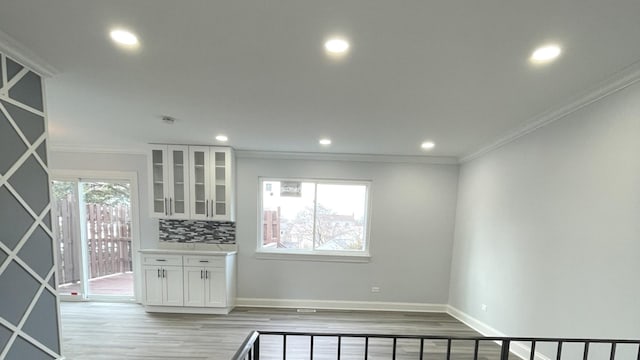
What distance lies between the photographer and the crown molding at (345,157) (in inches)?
176

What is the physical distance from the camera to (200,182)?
13.9ft

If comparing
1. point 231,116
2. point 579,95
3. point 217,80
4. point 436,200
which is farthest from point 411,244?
point 217,80

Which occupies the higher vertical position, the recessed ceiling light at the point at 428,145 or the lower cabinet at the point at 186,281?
the recessed ceiling light at the point at 428,145

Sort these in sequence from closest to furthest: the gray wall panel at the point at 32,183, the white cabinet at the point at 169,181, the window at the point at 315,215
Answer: the gray wall panel at the point at 32,183 → the white cabinet at the point at 169,181 → the window at the point at 315,215

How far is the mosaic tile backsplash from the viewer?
4.42m

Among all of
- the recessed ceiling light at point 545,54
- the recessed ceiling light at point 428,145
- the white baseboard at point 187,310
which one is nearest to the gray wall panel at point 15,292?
the white baseboard at point 187,310

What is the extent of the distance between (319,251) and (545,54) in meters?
3.82

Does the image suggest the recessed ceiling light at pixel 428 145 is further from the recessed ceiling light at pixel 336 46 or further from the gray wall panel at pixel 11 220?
the gray wall panel at pixel 11 220

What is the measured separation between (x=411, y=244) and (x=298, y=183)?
2.18 meters

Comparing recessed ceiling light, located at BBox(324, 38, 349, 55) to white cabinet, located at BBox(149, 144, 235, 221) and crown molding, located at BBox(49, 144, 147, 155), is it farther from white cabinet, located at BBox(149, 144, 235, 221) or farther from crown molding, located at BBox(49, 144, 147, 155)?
crown molding, located at BBox(49, 144, 147, 155)

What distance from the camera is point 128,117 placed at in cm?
289

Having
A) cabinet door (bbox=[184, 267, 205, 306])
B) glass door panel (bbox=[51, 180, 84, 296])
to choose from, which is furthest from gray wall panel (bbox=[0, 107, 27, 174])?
glass door panel (bbox=[51, 180, 84, 296])

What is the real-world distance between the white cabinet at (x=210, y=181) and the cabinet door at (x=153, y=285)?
961mm

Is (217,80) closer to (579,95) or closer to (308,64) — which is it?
(308,64)
